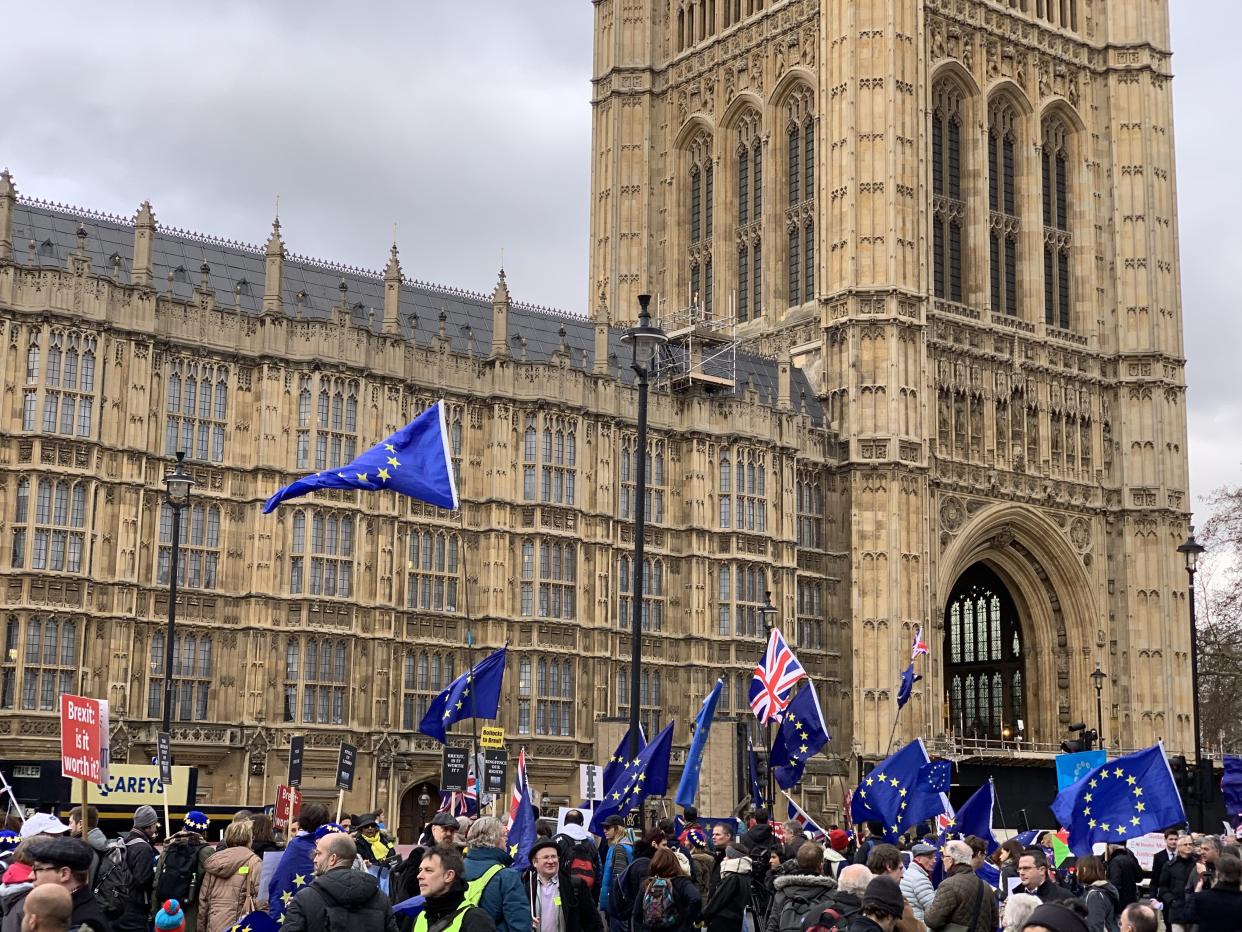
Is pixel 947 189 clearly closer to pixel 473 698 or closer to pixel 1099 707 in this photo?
pixel 1099 707

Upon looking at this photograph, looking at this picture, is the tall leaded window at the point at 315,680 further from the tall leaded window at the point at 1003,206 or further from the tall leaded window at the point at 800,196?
the tall leaded window at the point at 1003,206

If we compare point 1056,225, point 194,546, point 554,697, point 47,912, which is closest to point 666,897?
point 47,912

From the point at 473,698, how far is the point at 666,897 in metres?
15.5

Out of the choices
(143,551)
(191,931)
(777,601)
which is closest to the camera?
(191,931)

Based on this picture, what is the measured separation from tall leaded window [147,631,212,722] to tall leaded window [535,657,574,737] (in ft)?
31.3

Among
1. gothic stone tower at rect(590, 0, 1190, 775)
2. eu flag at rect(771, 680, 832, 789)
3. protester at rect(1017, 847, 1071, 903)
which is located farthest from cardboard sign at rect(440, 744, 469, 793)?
gothic stone tower at rect(590, 0, 1190, 775)

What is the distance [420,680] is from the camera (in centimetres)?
4641

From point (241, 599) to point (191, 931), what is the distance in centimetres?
2905

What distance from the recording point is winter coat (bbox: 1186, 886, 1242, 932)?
1309cm

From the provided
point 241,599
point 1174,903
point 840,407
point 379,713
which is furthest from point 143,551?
point 1174,903

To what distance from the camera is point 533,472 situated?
49.1 m

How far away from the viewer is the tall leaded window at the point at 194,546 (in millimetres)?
43031

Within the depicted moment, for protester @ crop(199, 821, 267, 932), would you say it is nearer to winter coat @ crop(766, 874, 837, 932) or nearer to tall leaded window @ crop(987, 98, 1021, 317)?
winter coat @ crop(766, 874, 837, 932)

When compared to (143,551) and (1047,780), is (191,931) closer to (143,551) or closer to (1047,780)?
(143,551)
